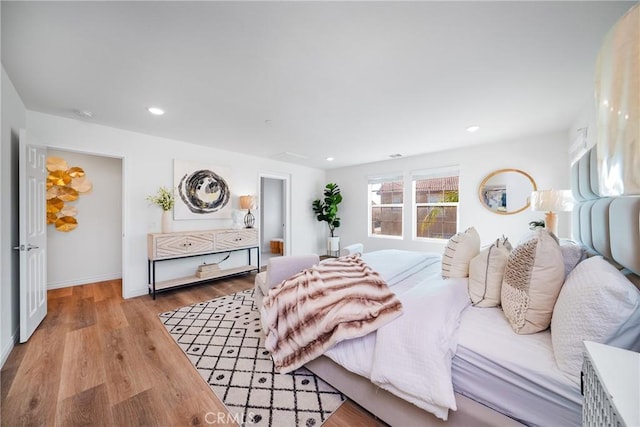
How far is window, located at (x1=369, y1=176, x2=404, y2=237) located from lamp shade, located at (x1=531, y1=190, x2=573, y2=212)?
2.55 m

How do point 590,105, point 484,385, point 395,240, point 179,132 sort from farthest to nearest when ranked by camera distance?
point 395,240, point 179,132, point 590,105, point 484,385

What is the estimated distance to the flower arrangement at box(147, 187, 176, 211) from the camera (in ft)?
11.1

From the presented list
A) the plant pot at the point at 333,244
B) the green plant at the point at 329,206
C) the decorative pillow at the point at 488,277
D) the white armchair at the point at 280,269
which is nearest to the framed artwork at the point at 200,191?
the white armchair at the point at 280,269

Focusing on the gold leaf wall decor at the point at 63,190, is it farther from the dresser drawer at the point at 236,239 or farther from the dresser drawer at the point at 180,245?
the dresser drawer at the point at 236,239

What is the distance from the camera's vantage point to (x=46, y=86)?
2.08 m

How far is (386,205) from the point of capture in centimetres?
527

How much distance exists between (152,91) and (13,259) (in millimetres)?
2012

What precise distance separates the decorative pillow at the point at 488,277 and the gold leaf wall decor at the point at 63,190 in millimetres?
5412

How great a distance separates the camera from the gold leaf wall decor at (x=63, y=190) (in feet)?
11.5

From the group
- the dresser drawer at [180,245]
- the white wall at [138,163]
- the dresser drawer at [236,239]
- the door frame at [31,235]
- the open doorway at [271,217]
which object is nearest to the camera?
the door frame at [31,235]

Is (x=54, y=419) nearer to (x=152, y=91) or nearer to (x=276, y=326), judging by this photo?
(x=276, y=326)

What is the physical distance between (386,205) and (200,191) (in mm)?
3811

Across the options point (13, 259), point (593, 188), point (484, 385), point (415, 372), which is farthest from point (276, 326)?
point (13, 259)

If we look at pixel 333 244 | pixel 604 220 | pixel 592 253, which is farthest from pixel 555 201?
pixel 333 244
